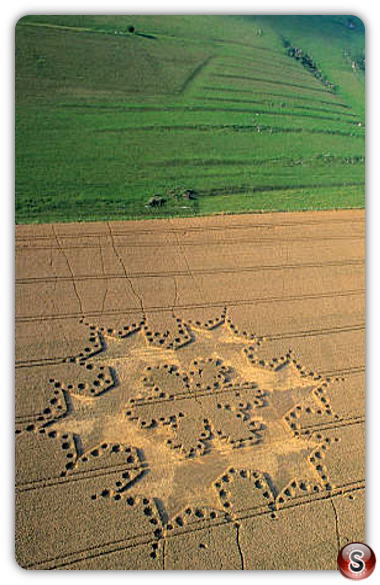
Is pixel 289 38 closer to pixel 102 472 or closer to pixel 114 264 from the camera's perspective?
pixel 114 264

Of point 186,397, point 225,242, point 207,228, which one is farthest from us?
point 207,228

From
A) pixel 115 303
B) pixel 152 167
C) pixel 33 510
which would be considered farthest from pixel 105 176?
pixel 33 510

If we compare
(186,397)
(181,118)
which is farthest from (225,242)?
(181,118)

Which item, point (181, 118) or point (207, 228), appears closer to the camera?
point (207, 228)

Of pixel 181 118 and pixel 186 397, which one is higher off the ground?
pixel 181 118

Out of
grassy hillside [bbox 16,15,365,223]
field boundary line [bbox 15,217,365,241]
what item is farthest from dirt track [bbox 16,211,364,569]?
grassy hillside [bbox 16,15,365,223]

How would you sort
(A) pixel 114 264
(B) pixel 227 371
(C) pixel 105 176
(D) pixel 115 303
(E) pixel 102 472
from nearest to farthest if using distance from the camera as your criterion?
(E) pixel 102 472 → (B) pixel 227 371 → (D) pixel 115 303 → (A) pixel 114 264 → (C) pixel 105 176

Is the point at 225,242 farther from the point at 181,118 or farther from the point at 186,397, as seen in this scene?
the point at 181,118
